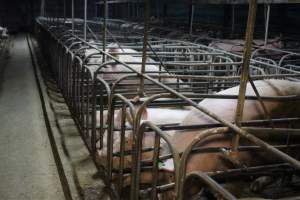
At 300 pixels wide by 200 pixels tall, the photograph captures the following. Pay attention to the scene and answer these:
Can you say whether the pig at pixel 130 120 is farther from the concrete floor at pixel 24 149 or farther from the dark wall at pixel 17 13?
the dark wall at pixel 17 13

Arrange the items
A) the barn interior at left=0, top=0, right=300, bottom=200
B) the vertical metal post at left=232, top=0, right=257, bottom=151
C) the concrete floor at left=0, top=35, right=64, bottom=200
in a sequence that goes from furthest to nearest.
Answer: the concrete floor at left=0, top=35, right=64, bottom=200
the barn interior at left=0, top=0, right=300, bottom=200
the vertical metal post at left=232, top=0, right=257, bottom=151

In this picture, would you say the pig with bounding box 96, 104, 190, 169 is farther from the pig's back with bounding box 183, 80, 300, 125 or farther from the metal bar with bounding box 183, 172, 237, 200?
the metal bar with bounding box 183, 172, 237, 200

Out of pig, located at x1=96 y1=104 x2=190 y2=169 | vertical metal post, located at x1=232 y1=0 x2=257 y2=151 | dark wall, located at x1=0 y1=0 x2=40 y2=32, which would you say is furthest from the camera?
dark wall, located at x1=0 y1=0 x2=40 y2=32

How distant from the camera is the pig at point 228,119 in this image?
239cm

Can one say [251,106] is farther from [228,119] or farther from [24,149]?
[24,149]

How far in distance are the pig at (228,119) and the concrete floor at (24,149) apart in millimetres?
1621

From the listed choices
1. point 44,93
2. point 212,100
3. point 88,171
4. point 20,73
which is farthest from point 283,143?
point 20,73

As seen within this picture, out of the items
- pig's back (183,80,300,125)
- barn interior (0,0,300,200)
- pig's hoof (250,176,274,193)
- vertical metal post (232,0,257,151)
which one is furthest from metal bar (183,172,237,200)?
pig's hoof (250,176,274,193)

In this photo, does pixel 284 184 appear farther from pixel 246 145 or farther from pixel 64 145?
pixel 64 145

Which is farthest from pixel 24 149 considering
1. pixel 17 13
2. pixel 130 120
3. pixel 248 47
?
pixel 17 13

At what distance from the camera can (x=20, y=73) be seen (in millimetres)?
9305

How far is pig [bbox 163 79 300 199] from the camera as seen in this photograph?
2395mm

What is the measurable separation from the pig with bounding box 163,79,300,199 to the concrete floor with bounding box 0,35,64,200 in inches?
63.8

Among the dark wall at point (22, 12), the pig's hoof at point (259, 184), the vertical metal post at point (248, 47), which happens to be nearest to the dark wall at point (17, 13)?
the dark wall at point (22, 12)
